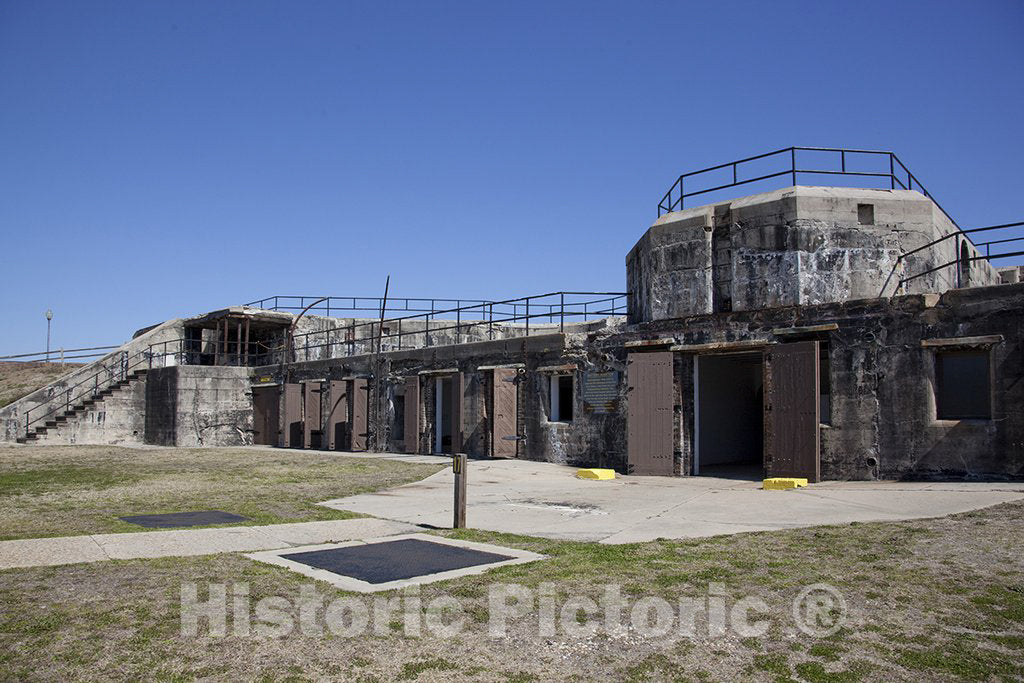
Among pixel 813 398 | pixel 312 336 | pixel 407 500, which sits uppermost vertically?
pixel 312 336

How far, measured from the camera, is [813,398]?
13.8 metres

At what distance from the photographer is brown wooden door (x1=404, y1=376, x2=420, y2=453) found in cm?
2264

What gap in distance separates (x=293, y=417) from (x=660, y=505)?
62.6ft

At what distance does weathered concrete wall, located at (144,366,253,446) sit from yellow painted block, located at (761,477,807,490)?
71.1ft

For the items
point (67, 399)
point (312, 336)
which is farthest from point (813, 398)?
point (67, 399)

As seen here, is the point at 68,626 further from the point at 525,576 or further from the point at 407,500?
the point at 407,500

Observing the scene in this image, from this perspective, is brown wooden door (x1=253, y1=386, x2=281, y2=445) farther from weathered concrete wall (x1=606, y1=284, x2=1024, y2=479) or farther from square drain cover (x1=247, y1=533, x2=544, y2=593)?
square drain cover (x1=247, y1=533, x2=544, y2=593)

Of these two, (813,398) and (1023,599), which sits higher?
(813,398)

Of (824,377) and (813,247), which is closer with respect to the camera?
(824,377)

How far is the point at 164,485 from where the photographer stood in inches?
531

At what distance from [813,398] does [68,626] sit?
38.8 ft

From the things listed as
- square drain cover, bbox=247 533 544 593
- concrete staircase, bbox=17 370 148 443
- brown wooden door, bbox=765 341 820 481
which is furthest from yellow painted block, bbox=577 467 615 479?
concrete staircase, bbox=17 370 148 443

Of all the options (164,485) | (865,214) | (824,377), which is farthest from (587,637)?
(865,214)

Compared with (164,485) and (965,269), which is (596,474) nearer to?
(164,485)
